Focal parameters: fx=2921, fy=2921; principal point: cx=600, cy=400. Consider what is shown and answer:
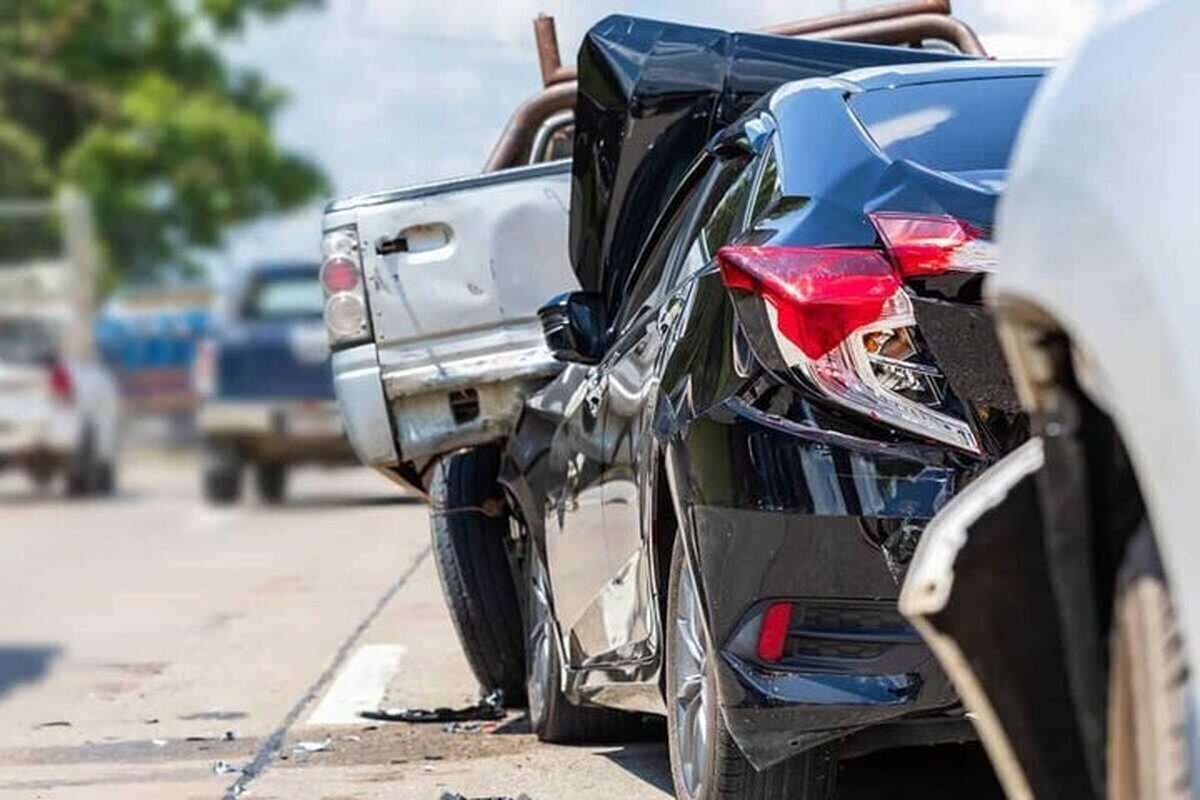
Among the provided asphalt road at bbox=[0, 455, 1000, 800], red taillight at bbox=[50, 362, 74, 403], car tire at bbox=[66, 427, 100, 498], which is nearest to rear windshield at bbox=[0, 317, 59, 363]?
red taillight at bbox=[50, 362, 74, 403]

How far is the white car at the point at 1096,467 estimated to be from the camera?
3.15 m

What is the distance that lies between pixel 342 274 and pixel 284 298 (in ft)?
47.3

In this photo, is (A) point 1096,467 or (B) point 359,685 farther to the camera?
(B) point 359,685

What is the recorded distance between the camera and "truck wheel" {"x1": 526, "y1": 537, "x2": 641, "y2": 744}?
7.46 metres

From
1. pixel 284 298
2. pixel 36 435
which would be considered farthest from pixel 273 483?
pixel 36 435

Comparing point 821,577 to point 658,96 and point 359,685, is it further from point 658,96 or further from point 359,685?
point 359,685

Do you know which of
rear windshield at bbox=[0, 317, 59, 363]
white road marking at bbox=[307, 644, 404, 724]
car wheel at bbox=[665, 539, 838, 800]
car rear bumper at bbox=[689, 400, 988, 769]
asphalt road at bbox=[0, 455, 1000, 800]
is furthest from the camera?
rear windshield at bbox=[0, 317, 59, 363]

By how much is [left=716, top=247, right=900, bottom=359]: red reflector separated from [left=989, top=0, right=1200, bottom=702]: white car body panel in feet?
5.08

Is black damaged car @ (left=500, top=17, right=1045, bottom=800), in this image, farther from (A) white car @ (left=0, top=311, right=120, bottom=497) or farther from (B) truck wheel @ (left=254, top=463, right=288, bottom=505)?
Answer: (A) white car @ (left=0, top=311, right=120, bottom=497)

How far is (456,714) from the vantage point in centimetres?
848

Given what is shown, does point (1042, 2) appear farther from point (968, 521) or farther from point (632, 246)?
point (968, 521)

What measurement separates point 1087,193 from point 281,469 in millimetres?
21590

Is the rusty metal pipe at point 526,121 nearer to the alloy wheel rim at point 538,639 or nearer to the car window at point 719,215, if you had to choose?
the alloy wheel rim at point 538,639

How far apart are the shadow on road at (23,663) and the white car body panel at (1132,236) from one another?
7.06 meters
